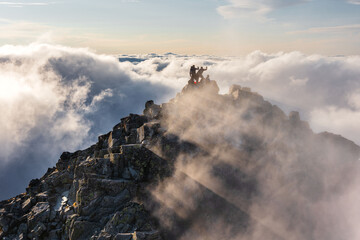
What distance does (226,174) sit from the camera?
50.9 meters

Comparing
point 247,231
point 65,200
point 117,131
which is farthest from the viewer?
point 117,131

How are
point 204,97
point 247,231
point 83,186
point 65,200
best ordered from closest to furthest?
point 247,231 < point 83,186 < point 65,200 < point 204,97

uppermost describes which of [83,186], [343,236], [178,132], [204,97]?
[204,97]

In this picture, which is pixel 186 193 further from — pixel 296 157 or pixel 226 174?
pixel 296 157

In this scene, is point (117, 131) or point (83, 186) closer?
point (83, 186)

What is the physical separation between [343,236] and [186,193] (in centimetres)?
3617

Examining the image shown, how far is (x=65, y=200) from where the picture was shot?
57188 millimetres

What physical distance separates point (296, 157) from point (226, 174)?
A: 17803 mm

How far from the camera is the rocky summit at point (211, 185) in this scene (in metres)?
46.5

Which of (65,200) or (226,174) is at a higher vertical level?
(226,174)

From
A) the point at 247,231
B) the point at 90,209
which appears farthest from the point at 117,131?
the point at 247,231

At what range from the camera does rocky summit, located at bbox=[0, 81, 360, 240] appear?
46.5 metres

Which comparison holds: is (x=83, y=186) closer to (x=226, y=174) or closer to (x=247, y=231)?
(x=226, y=174)

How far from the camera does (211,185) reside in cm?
4959
